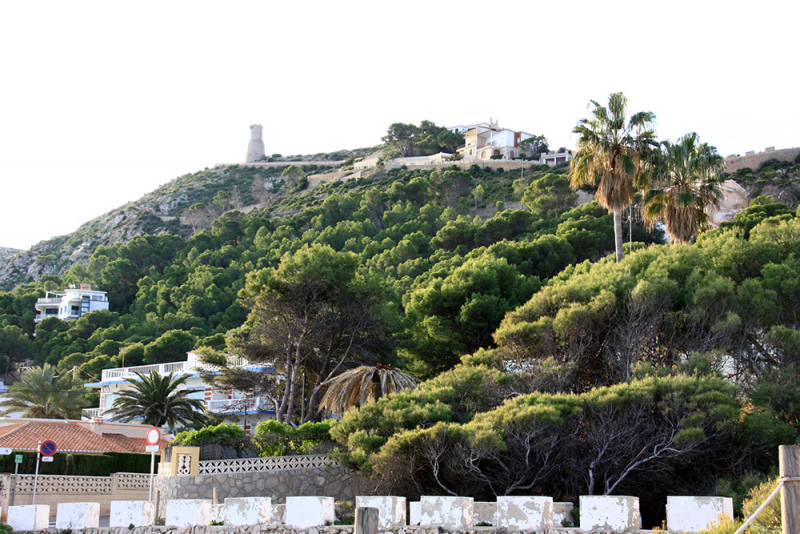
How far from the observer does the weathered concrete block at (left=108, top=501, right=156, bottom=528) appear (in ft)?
45.2

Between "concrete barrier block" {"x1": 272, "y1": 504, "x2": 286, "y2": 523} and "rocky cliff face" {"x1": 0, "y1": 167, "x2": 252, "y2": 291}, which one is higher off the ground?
"rocky cliff face" {"x1": 0, "y1": 167, "x2": 252, "y2": 291}

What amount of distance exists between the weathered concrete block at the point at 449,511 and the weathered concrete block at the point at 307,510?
5.57ft

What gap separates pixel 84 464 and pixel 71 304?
50.3m

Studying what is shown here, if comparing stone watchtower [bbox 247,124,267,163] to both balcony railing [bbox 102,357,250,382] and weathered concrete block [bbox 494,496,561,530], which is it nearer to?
balcony railing [bbox 102,357,250,382]

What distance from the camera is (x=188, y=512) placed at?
41.7 ft

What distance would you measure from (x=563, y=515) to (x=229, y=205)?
111 meters

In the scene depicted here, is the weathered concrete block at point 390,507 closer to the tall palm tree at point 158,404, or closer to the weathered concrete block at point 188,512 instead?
the weathered concrete block at point 188,512

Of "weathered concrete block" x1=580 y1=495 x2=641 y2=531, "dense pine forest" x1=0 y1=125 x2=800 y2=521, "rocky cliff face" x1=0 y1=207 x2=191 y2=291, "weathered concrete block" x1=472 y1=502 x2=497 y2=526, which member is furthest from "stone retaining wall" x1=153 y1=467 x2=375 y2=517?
"rocky cliff face" x1=0 y1=207 x2=191 y2=291

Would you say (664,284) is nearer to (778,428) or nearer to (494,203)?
(778,428)

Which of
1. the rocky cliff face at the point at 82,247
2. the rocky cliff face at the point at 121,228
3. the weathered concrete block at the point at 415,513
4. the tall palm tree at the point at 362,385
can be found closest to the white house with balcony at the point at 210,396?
the tall palm tree at the point at 362,385

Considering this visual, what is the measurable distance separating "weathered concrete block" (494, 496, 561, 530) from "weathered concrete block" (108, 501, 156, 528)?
6.82 metres

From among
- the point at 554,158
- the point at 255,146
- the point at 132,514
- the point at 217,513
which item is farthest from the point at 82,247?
the point at 217,513

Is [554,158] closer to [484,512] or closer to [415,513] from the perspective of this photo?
[484,512]

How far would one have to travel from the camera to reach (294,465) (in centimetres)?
1945
